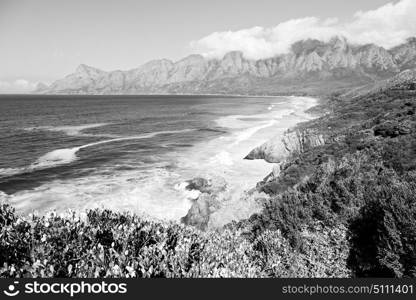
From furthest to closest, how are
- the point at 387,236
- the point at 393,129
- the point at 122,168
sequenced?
the point at 122,168, the point at 393,129, the point at 387,236

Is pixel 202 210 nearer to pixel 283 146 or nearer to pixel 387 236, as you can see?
pixel 387 236

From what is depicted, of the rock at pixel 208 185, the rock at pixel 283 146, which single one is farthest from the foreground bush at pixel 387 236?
the rock at pixel 283 146

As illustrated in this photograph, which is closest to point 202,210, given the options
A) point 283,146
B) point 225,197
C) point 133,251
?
point 225,197

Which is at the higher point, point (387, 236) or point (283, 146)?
point (387, 236)

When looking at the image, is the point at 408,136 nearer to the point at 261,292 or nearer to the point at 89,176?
the point at 261,292

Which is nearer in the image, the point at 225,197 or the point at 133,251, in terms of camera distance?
the point at 133,251

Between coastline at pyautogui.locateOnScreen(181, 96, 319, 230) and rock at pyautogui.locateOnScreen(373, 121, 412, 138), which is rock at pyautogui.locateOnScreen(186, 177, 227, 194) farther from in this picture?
rock at pyautogui.locateOnScreen(373, 121, 412, 138)

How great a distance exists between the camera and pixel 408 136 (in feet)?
49.5

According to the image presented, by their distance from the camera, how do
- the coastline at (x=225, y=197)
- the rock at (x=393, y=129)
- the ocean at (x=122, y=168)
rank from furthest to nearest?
the ocean at (x=122, y=168), the rock at (x=393, y=129), the coastline at (x=225, y=197)

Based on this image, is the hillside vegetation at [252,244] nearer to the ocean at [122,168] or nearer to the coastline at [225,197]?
the coastline at [225,197]

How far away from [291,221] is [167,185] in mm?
19089

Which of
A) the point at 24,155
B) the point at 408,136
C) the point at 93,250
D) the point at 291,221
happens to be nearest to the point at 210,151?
the point at 24,155

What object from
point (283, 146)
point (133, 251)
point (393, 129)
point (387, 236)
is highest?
point (393, 129)

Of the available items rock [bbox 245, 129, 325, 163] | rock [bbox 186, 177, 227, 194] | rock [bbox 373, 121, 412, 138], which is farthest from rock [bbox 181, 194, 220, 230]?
rock [bbox 245, 129, 325, 163]
